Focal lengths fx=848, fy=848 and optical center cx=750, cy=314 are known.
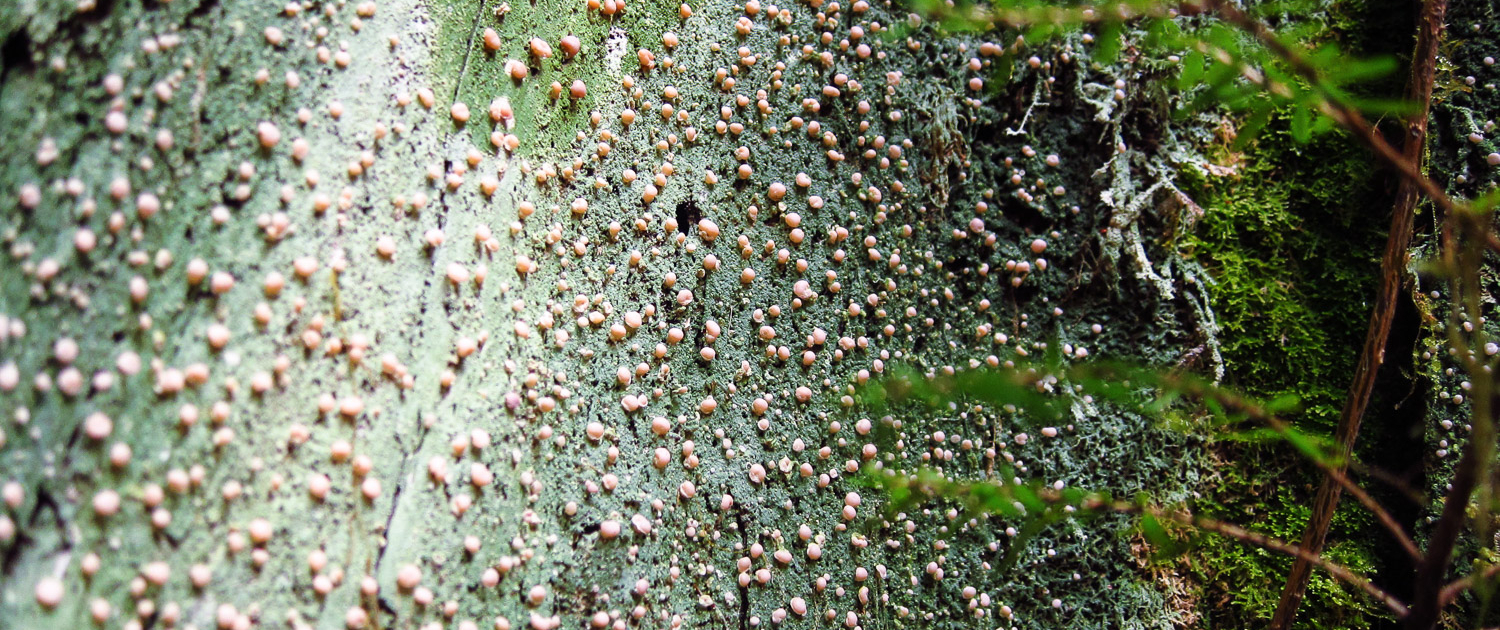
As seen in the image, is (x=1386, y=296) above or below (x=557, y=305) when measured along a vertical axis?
above

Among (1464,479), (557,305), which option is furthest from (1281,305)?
(557,305)

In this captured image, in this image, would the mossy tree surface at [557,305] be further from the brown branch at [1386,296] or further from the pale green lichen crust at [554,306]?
the brown branch at [1386,296]

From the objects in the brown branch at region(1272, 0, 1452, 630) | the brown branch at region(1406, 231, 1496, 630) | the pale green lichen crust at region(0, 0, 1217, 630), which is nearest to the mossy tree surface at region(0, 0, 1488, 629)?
the pale green lichen crust at region(0, 0, 1217, 630)

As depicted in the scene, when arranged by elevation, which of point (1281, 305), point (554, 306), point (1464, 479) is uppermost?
point (1464, 479)

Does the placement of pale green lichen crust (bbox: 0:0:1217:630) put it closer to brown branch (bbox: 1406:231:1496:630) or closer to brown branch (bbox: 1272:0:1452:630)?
brown branch (bbox: 1272:0:1452:630)

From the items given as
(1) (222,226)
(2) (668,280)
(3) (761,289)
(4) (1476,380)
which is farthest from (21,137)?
(4) (1476,380)

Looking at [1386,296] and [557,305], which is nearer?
[557,305]

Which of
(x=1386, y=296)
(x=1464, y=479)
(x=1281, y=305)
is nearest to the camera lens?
(x=1464, y=479)

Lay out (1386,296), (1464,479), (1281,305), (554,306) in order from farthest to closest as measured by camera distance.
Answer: (1281,305), (1386,296), (554,306), (1464,479)

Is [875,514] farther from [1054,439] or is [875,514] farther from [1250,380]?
[1250,380]

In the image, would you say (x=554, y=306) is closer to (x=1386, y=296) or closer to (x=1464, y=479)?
(x=1464, y=479)
